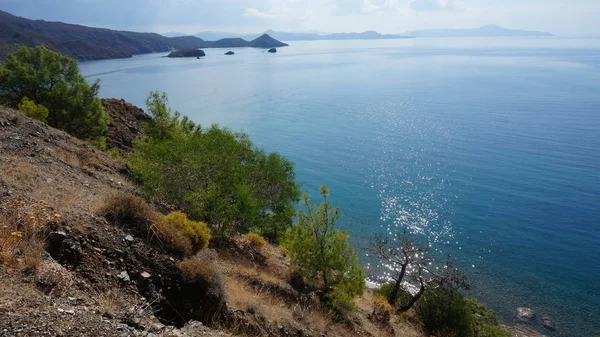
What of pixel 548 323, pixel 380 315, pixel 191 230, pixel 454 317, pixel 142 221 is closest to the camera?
pixel 142 221

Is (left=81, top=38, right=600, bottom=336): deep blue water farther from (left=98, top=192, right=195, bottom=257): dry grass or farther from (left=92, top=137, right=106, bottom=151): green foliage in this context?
(left=98, top=192, right=195, bottom=257): dry grass

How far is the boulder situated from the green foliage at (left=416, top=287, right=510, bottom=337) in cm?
502

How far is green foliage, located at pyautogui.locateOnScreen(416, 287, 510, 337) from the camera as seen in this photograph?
24375 mm

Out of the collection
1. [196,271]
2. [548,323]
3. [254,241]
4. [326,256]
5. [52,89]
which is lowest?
[548,323]

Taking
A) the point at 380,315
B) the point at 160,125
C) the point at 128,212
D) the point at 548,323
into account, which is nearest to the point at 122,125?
the point at 160,125

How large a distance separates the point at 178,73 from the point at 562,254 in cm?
14887

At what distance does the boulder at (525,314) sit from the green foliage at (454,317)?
16.5 feet

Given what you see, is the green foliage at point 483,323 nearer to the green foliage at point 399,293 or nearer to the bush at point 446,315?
the bush at point 446,315

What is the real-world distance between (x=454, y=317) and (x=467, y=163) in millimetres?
40279

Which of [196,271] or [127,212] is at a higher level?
[127,212]

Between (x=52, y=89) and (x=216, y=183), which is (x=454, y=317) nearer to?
(x=216, y=183)

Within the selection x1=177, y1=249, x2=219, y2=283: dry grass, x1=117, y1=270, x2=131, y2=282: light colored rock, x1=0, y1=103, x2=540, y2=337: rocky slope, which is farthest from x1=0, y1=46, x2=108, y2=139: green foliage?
x1=117, y1=270, x2=131, y2=282: light colored rock

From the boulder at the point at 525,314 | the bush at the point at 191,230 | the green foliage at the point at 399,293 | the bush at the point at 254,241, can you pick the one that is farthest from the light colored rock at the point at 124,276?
the boulder at the point at 525,314

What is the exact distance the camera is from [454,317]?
24.8 metres
